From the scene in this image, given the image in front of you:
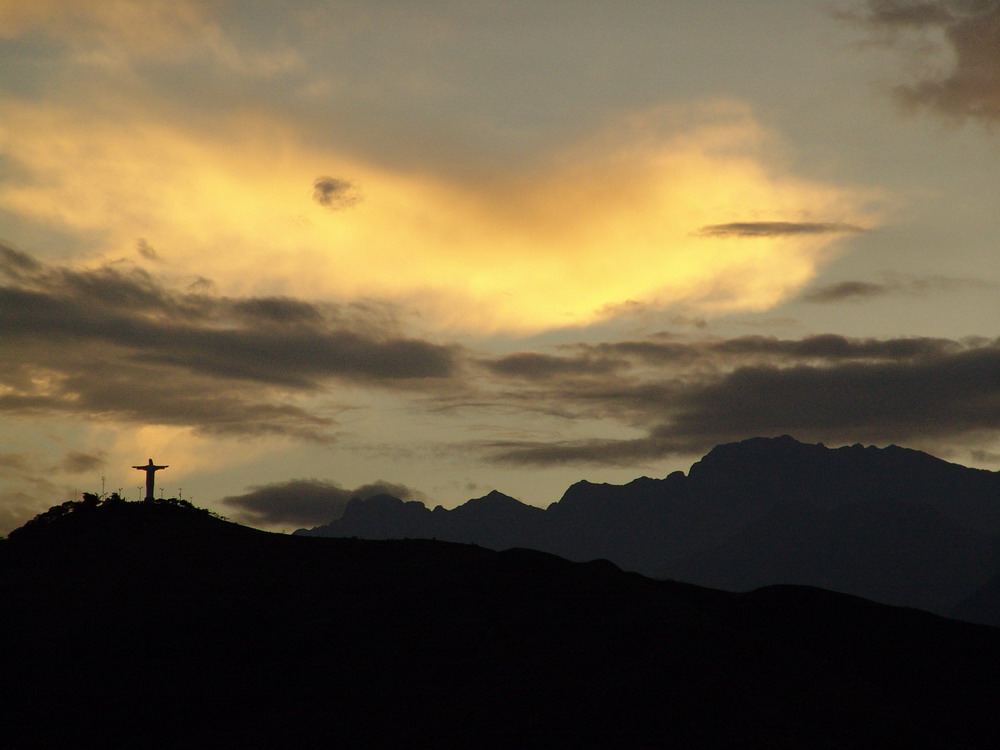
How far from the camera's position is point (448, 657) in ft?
165

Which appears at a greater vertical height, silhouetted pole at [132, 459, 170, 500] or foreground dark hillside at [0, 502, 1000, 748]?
silhouetted pole at [132, 459, 170, 500]

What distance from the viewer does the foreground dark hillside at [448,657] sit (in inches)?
1694

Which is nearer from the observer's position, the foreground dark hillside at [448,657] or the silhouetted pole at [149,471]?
the foreground dark hillside at [448,657]

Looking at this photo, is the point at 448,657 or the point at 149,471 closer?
the point at 448,657

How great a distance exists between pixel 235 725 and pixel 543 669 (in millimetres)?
14545

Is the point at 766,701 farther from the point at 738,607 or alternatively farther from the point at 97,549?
the point at 97,549

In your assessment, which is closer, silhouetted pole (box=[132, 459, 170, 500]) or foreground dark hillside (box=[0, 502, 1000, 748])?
foreground dark hillside (box=[0, 502, 1000, 748])

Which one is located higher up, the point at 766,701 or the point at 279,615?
the point at 279,615

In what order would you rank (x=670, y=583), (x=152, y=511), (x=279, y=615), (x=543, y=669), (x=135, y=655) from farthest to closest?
(x=152, y=511) < (x=670, y=583) < (x=279, y=615) < (x=135, y=655) < (x=543, y=669)

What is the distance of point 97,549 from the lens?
227 feet

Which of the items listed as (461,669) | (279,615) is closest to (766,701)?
(461,669)

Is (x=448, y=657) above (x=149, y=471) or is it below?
below

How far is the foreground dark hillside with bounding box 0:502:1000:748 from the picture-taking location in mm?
43031

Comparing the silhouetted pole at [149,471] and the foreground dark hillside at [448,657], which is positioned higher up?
the silhouetted pole at [149,471]
